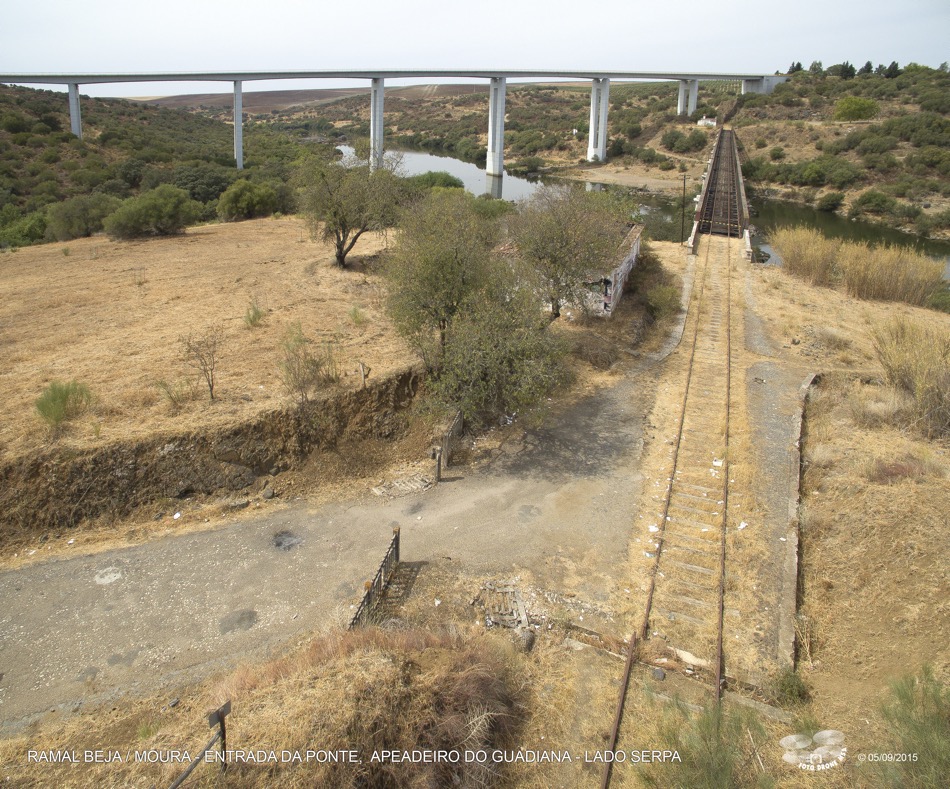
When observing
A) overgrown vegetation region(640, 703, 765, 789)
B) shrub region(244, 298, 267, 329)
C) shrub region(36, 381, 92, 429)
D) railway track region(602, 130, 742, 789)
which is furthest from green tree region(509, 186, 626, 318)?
overgrown vegetation region(640, 703, 765, 789)

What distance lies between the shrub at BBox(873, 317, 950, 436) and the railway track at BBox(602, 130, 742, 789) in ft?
13.4

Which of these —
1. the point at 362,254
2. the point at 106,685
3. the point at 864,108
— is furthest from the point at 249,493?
the point at 864,108

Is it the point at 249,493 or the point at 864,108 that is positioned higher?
the point at 864,108

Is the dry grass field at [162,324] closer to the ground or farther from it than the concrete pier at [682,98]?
closer to the ground

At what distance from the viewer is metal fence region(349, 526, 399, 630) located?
9.48 m

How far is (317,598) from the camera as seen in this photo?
10195mm

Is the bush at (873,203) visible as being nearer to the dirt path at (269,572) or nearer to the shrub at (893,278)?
the shrub at (893,278)

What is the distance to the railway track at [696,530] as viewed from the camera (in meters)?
9.48

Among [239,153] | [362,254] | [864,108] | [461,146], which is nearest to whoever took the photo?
[362,254]

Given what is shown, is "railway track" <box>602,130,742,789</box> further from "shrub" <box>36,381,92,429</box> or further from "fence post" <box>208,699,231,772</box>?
"shrub" <box>36,381,92,429</box>

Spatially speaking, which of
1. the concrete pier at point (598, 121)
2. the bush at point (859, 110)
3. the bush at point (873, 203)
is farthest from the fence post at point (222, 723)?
the bush at point (859, 110)

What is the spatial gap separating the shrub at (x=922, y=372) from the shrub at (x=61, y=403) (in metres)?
18.7

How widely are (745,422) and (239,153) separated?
54.2 m

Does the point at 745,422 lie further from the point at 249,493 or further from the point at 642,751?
the point at 249,493
